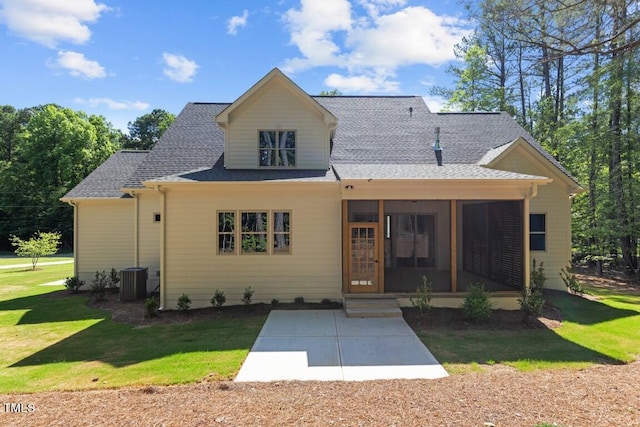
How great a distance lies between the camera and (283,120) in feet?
35.3

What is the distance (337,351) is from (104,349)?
473 centimetres

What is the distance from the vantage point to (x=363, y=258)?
9.32 metres

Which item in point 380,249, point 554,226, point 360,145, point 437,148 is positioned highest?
point 360,145

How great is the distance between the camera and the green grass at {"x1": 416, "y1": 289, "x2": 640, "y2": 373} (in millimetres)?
5793

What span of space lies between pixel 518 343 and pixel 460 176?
425cm

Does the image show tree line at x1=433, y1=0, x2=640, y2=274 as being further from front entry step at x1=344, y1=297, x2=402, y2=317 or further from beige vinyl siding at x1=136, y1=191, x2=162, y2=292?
beige vinyl siding at x1=136, y1=191, x2=162, y2=292

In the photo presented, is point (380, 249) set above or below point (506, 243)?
below

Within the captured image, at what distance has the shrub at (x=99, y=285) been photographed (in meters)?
10.7

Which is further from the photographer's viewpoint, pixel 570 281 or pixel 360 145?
pixel 360 145

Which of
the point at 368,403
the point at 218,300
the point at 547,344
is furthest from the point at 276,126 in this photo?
the point at 547,344

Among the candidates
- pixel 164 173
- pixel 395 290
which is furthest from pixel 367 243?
pixel 164 173

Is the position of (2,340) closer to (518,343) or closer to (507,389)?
(507,389)

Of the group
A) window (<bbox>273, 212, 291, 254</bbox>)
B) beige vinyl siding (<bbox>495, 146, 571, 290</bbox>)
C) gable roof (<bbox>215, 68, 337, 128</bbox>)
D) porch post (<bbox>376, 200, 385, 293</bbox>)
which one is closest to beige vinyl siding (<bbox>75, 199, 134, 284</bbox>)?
gable roof (<bbox>215, 68, 337, 128</bbox>)

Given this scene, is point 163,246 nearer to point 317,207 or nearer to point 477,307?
point 317,207
